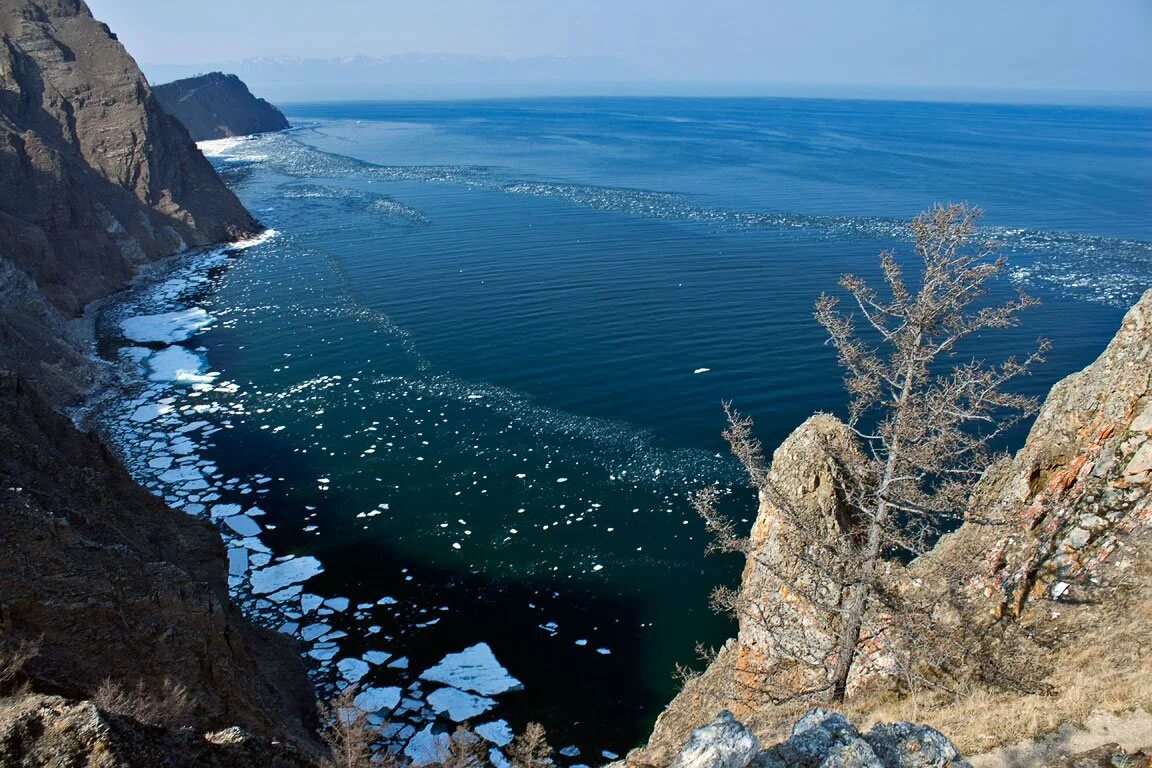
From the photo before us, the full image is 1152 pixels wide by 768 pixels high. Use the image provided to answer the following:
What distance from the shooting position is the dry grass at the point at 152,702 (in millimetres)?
12859

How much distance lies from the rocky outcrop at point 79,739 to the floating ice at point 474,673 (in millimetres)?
9575

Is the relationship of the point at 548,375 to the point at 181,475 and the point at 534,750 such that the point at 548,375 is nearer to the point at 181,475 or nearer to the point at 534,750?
the point at 181,475

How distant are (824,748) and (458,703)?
11827 mm

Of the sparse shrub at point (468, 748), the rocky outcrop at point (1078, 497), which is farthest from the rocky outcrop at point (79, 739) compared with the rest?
the rocky outcrop at point (1078, 497)

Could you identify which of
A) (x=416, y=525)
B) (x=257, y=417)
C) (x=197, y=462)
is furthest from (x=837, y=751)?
(x=257, y=417)

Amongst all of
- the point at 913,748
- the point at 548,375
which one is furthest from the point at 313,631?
the point at 548,375

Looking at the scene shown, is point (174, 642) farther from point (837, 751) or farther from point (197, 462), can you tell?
point (197, 462)

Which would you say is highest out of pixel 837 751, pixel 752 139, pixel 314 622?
pixel 752 139

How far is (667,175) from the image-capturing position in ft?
329

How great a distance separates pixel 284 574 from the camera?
24375 mm

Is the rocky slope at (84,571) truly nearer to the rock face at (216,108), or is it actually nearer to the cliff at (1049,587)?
the cliff at (1049,587)

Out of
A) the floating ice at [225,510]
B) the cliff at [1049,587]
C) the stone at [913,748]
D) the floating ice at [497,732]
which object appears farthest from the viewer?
the floating ice at [225,510]

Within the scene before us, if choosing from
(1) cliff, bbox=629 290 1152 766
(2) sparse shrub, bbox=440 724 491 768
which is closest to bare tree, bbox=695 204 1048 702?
(1) cliff, bbox=629 290 1152 766

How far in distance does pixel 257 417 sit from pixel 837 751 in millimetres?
30887
